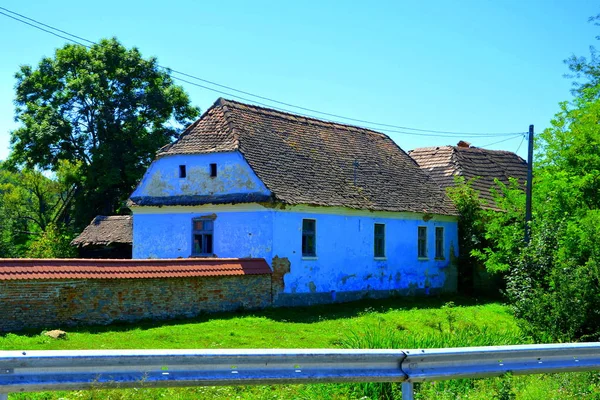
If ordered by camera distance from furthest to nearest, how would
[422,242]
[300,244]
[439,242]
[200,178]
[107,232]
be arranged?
1. [107,232]
2. [439,242]
3. [422,242]
4. [200,178]
5. [300,244]

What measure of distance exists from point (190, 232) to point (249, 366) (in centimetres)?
1768

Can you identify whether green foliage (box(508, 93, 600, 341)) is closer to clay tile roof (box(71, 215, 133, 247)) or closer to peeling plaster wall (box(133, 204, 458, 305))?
peeling plaster wall (box(133, 204, 458, 305))

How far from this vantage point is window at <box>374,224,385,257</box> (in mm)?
26906

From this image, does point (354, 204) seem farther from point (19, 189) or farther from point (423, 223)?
point (19, 189)

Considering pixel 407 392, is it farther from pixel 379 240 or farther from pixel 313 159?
pixel 379 240

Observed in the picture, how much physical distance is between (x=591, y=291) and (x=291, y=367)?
8.73m

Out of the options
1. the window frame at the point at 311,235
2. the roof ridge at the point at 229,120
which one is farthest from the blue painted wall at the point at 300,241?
the roof ridge at the point at 229,120

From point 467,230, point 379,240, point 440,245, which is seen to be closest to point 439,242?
point 440,245

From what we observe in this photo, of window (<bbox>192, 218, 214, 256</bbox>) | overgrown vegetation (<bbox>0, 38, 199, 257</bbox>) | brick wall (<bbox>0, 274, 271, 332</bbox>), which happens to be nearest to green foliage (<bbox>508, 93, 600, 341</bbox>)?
brick wall (<bbox>0, 274, 271, 332</bbox>)

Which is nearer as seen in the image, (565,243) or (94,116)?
(565,243)

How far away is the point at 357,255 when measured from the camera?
25.8m

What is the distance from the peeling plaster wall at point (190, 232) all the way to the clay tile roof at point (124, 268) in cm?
94

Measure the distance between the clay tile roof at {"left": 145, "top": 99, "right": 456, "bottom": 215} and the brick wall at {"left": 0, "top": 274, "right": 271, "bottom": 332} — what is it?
3.63 m

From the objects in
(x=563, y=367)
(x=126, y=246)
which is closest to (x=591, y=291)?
(x=563, y=367)
